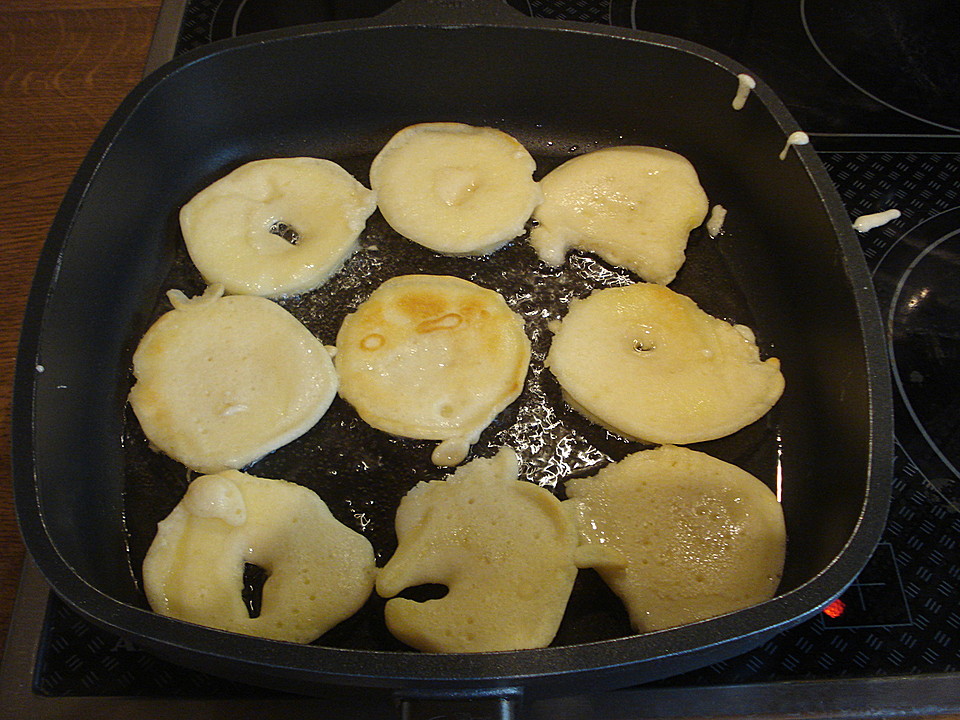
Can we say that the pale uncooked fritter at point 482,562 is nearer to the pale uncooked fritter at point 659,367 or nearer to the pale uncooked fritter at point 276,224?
the pale uncooked fritter at point 659,367

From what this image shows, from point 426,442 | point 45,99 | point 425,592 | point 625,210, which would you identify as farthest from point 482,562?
point 45,99

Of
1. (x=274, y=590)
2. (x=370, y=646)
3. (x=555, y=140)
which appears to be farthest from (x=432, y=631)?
(x=555, y=140)

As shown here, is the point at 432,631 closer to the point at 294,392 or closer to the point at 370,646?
the point at 370,646

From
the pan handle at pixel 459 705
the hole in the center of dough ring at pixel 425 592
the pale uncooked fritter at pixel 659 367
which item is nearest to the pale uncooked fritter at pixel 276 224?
the pale uncooked fritter at pixel 659 367

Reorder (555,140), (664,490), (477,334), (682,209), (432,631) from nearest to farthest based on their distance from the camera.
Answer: (432,631)
(664,490)
(477,334)
(682,209)
(555,140)

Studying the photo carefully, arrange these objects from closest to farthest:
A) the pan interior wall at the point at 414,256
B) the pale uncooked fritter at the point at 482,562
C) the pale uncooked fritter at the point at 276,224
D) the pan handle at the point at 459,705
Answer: the pan handle at the point at 459,705 → the pale uncooked fritter at the point at 482,562 → the pan interior wall at the point at 414,256 → the pale uncooked fritter at the point at 276,224

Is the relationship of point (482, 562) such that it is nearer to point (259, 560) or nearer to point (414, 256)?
point (259, 560)
